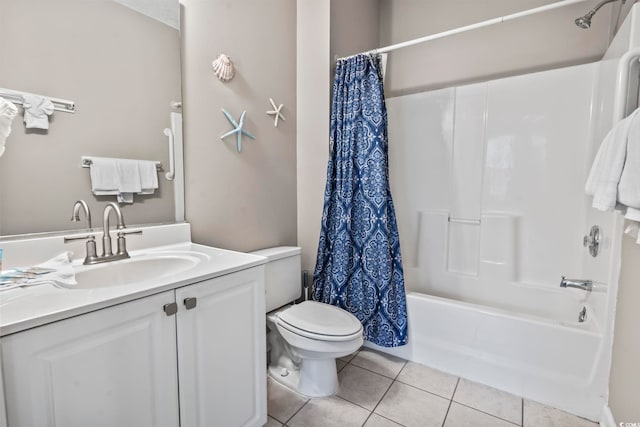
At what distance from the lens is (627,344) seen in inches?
48.6

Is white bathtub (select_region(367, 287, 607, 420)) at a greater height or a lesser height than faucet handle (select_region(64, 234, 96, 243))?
lesser

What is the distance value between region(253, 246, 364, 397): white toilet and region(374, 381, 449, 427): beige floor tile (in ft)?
0.97

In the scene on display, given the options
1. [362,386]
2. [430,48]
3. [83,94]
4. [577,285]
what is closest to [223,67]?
[83,94]

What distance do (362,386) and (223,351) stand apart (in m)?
0.94

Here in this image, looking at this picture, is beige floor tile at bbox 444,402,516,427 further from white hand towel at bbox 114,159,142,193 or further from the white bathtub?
white hand towel at bbox 114,159,142,193

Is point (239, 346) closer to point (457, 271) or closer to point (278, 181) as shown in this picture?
point (278, 181)

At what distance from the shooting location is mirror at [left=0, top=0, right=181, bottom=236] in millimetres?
1078

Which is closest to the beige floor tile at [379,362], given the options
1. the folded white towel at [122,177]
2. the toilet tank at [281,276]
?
the toilet tank at [281,276]

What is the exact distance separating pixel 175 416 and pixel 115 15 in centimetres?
158

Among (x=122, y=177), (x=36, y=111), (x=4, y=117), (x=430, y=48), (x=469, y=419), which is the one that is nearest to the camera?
(x=4, y=117)

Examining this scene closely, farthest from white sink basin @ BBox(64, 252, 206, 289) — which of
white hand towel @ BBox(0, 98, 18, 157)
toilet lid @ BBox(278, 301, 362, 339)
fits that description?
toilet lid @ BBox(278, 301, 362, 339)

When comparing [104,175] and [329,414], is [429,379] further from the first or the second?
[104,175]

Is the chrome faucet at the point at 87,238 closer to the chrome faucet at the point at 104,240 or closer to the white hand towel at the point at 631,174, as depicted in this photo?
the chrome faucet at the point at 104,240

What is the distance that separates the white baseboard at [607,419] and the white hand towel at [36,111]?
2585 millimetres
